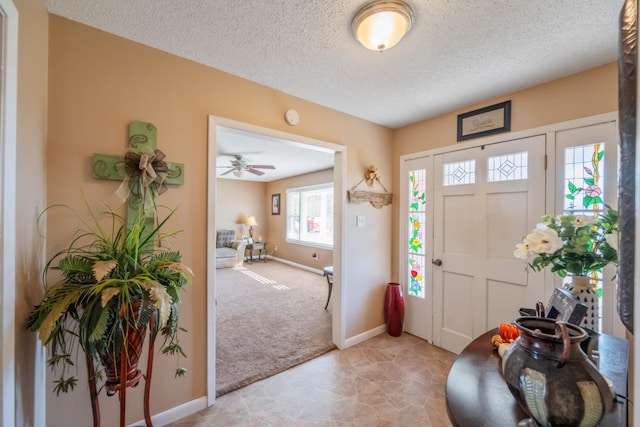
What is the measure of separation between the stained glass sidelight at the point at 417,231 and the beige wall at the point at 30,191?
293 centimetres

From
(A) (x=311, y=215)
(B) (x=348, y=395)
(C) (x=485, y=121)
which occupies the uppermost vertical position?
(C) (x=485, y=121)

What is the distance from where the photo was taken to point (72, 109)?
1450 millimetres

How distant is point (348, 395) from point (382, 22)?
245 cm

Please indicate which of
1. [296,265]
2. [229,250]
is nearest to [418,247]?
[296,265]

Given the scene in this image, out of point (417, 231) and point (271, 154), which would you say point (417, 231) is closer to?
point (417, 231)

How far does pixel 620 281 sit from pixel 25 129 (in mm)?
1964

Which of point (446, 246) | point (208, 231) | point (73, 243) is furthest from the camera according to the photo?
point (446, 246)

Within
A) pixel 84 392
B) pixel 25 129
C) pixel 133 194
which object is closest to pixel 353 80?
pixel 133 194

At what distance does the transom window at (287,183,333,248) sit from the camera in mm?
6066

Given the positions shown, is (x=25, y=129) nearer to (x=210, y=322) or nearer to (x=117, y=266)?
(x=117, y=266)

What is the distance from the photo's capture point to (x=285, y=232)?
7309mm

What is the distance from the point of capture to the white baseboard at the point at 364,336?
2711 millimetres

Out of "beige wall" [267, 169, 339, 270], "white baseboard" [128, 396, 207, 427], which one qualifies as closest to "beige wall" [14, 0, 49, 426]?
"white baseboard" [128, 396, 207, 427]

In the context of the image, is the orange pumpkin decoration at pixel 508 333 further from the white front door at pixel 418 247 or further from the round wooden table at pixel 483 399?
the white front door at pixel 418 247
